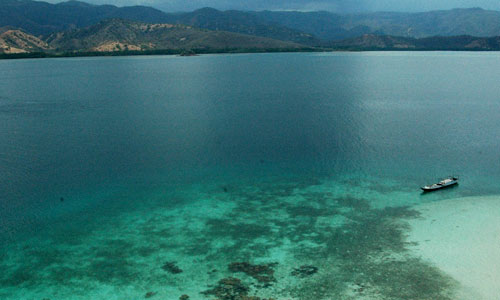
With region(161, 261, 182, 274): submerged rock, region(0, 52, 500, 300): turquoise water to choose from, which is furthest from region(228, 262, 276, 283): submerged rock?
region(161, 261, 182, 274): submerged rock

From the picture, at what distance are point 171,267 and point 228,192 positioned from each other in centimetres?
1837

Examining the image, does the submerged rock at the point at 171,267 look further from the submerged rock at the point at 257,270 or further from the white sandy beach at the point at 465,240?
the white sandy beach at the point at 465,240

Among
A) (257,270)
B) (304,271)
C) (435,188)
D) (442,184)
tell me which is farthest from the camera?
(442,184)

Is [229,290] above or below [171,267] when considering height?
above

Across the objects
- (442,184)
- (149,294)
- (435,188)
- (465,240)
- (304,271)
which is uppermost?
(442,184)

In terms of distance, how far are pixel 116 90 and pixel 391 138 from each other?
349ft

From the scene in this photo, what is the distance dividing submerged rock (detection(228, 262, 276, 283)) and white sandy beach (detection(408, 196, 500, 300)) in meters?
14.8

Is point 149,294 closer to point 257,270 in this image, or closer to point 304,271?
point 257,270

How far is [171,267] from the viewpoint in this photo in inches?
1385

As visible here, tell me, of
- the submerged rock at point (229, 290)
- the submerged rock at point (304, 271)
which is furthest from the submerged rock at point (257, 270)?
the submerged rock at point (304, 271)

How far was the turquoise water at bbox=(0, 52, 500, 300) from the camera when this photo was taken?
110 ft

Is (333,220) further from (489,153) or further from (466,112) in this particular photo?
(466,112)

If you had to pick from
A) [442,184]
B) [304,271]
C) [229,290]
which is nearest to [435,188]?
[442,184]

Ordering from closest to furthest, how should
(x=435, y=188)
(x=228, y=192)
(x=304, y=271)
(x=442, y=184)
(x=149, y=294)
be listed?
(x=149, y=294), (x=304, y=271), (x=435, y=188), (x=442, y=184), (x=228, y=192)
